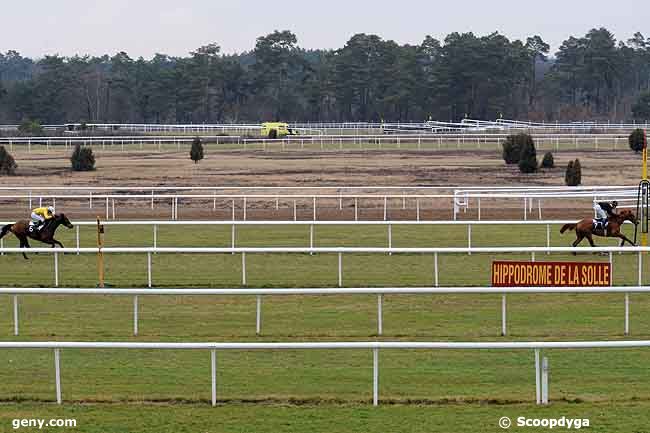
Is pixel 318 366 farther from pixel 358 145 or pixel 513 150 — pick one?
pixel 358 145

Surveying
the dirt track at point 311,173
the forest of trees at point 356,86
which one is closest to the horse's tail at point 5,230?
the dirt track at point 311,173

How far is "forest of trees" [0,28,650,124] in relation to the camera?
300 feet

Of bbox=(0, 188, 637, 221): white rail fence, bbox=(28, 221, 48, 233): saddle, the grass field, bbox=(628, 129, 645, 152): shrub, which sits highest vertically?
bbox=(628, 129, 645, 152): shrub

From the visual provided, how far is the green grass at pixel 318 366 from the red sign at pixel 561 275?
0.90 feet

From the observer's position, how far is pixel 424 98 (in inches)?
3617

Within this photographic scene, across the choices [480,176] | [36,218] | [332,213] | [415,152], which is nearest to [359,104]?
[415,152]

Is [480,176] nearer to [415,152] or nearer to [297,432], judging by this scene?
[415,152]

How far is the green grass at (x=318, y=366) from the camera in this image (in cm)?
793

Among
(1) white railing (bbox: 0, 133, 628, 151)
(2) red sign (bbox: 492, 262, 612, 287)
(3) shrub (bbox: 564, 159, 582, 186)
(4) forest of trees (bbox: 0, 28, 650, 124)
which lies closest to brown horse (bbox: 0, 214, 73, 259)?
(2) red sign (bbox: 492, 262, 612, 287)

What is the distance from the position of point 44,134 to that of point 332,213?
149ft

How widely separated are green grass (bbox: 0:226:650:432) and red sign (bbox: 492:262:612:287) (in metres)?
0.27

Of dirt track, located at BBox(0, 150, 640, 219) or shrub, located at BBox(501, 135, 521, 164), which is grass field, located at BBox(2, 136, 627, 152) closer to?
dirt track, located at BBox(0, 150, 640, 219)

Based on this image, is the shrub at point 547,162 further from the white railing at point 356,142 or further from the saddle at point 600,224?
the saddle at point 600,224

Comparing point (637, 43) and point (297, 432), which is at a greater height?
point (637, 43)
